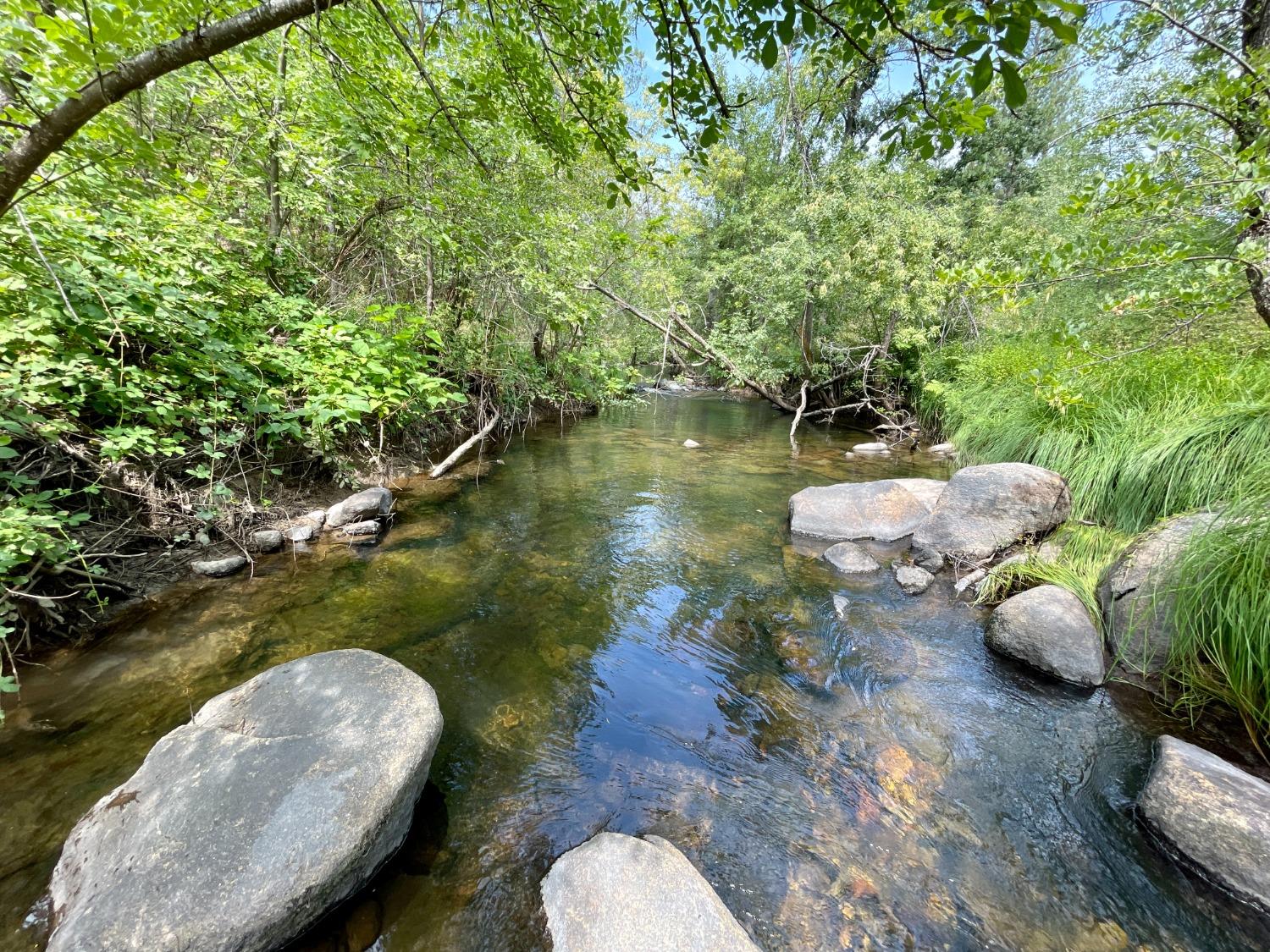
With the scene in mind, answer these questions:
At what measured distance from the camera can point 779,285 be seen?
12.7m

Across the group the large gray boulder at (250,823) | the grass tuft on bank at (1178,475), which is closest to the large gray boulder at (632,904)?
the large gray boulder at (250,823)

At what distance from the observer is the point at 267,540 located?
15.3 feet

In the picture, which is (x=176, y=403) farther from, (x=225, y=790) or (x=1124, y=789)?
(x=1124, y=789)

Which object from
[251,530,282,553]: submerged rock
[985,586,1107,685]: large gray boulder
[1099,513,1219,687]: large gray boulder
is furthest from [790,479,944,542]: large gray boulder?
[251,530,282,553]: submerged rock

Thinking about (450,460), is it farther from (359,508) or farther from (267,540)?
(267,540)

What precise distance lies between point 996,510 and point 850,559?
1.66 metres

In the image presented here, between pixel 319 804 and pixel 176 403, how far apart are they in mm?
Answer: 3564

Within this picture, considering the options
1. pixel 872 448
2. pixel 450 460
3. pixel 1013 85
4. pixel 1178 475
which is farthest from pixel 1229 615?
pixel 872 448

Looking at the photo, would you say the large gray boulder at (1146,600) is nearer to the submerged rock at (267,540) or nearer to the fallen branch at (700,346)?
the submerged rock at (267,540)

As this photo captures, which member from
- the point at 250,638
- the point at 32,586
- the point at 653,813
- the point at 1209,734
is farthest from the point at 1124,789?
the point at 32,586

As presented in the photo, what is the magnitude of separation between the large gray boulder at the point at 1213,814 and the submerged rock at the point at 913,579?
227cm

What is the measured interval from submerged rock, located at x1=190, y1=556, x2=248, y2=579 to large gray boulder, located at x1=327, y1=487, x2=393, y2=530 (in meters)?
1.05

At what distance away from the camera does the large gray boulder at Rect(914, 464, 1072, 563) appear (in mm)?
4945

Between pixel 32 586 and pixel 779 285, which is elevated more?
pixel 779 285
